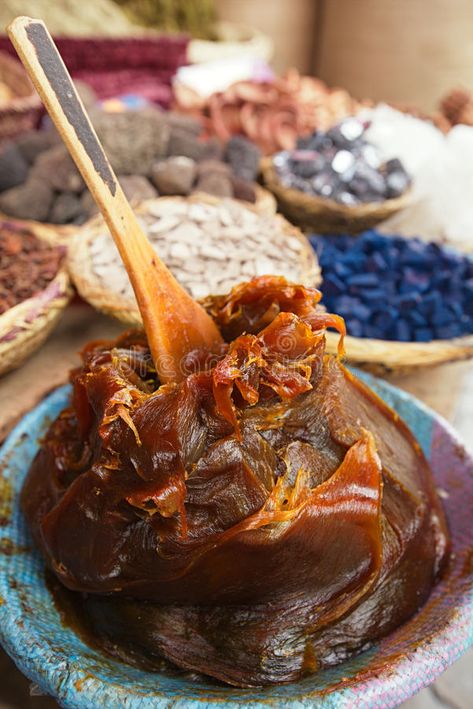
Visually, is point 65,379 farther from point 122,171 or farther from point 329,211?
point 329,211

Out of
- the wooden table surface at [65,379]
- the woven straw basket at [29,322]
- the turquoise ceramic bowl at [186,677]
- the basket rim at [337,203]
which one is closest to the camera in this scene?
the turquoise ceramic bowl at [186,677]

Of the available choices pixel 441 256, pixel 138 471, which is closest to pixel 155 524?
pixel 138 471

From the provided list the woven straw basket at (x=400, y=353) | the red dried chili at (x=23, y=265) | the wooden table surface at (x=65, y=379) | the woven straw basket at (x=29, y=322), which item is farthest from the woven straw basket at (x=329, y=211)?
the woven straw basket at (x=29, y=322)

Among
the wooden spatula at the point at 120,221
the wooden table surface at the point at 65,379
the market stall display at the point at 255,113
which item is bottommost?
the wooden table surface at the point at 65,379

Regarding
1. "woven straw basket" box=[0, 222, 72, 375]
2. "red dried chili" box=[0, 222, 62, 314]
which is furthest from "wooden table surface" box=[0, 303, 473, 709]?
"red dried chili" box=[0, 222, 62, 314]

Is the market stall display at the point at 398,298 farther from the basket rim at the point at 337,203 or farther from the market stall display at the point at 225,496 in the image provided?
the market stall display at the point at 225,496

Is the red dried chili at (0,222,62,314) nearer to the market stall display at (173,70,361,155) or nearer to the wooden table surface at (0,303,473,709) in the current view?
the wooden table surface at (0,303,473,709)
